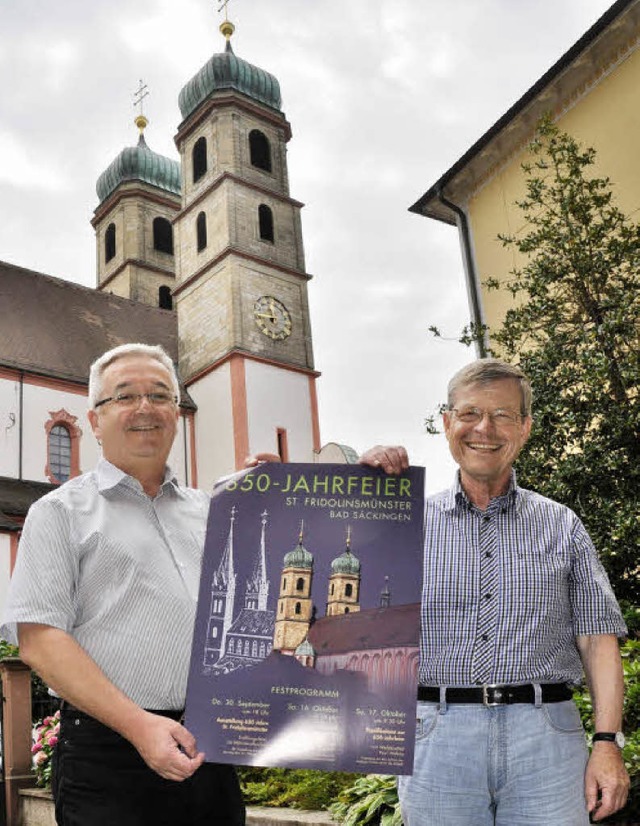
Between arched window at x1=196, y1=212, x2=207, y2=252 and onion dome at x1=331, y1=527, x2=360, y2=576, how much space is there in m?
29.8

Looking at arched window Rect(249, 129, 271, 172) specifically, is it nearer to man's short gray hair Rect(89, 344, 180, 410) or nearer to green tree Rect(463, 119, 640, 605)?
green tree Rect(463, 119, 640, 605)

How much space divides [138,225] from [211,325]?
39.7 feet

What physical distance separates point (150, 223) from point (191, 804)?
39900 millimetres

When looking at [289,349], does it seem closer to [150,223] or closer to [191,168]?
[191,168]

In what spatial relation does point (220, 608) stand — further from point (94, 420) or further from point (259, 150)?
point (259, 150)

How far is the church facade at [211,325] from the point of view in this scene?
26.8m

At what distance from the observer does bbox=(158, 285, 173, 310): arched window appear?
3879 centimetres

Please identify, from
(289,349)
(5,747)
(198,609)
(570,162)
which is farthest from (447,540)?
(289,349)

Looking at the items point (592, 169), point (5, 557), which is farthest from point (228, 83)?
point (592, 169)

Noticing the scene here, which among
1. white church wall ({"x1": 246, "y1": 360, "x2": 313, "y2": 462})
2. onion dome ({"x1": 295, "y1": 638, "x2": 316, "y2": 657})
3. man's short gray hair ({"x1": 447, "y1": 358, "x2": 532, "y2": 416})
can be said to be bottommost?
onion dome ({"x1": 295, "y1": 638, "x2": 316, "y2": 657})

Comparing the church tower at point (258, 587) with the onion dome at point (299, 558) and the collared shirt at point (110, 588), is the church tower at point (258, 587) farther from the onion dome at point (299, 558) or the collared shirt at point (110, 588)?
the collared shirt at point (110, 588)

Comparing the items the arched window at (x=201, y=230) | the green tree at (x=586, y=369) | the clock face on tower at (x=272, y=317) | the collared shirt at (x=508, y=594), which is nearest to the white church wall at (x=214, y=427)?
the clock face on tower at (x=272, y=317)

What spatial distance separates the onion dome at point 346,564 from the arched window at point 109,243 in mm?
39820

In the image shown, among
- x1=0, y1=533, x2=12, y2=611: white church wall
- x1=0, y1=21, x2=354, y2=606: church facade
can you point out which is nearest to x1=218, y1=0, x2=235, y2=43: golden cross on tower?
x1=0, y1=21, x2=354, y2=606: church facade
